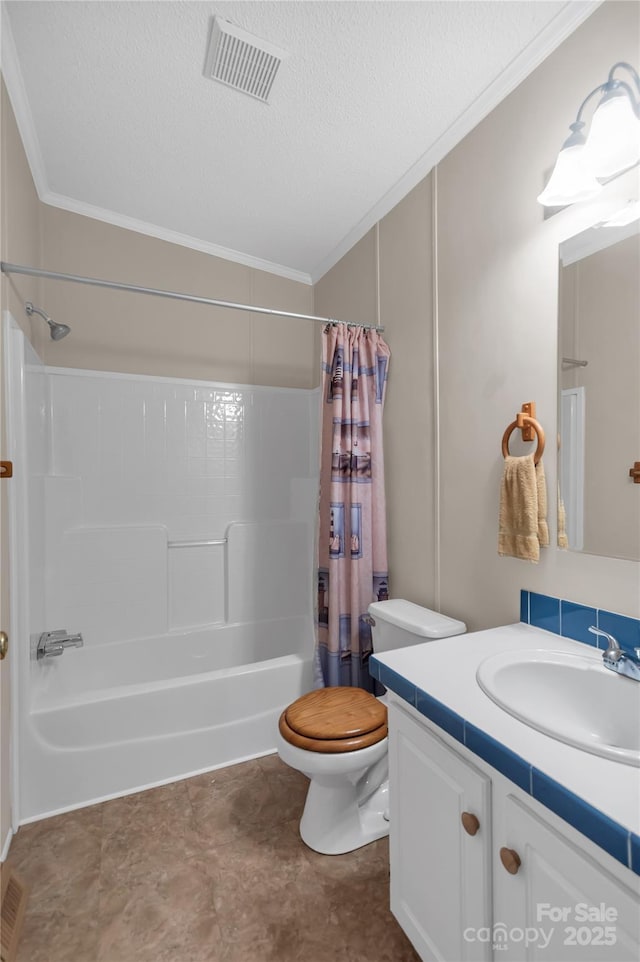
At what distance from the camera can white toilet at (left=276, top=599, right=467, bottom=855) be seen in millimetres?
1452

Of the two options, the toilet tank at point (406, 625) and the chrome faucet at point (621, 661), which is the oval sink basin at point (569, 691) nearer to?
the chrome faucet at point (621, 661)

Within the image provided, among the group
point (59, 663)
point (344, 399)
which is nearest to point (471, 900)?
point (344, 399)

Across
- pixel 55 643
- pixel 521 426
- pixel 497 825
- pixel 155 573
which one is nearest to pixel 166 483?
pixel 155 573

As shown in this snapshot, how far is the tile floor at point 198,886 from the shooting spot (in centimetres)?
125

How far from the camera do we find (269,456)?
2822mm

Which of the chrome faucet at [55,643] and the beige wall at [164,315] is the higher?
the beige wall at [164,315]

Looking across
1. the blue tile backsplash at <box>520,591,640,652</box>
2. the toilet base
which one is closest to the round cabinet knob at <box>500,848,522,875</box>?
the blue tile backsplash at <box>520,591,640,652</box>

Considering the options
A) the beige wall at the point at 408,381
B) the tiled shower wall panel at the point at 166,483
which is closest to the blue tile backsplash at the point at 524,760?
the beige wall at the point at 408,381

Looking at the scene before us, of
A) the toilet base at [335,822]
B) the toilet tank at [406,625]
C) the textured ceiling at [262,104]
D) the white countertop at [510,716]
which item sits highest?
the textured ceiling at [262,104]

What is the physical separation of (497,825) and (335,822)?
950mm

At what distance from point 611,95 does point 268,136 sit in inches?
47.5

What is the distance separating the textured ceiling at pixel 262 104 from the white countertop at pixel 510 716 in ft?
5.61

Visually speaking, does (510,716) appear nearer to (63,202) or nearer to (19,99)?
(19,99)

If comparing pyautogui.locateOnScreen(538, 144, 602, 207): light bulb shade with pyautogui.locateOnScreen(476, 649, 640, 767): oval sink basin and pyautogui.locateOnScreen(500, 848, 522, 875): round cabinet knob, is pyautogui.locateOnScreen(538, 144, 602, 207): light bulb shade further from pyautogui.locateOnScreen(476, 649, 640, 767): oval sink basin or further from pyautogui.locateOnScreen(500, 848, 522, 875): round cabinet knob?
pyautogui.locateOnScreen(500, 848, 522, 875): round cabinet knob
